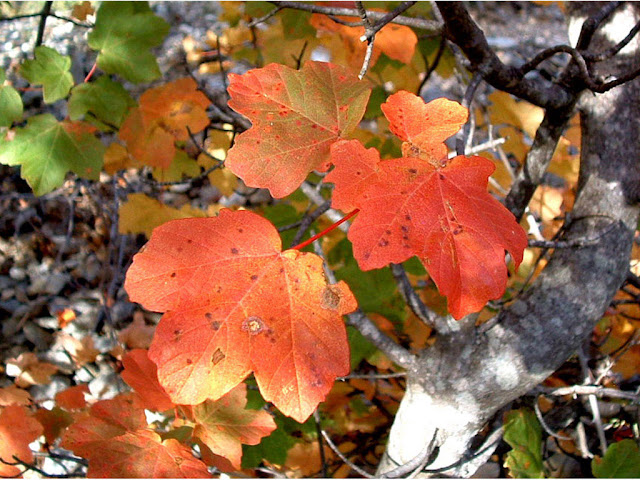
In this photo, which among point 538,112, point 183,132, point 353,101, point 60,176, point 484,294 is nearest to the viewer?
point 484,294

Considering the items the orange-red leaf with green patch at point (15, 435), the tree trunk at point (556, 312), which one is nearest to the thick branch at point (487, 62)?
the tree trunk at point (556, 312)

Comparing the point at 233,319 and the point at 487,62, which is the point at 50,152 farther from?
the point at 487,62

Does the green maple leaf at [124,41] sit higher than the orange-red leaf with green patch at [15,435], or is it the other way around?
Answer: the green maple leaf at [124,41]

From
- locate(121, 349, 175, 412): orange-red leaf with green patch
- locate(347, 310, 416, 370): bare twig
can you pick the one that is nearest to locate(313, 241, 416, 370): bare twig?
locate(347, 310, 416, 370): bare twig

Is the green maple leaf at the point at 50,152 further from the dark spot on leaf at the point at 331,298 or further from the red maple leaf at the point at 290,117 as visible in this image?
the dark spot on leaf at the point at 331,298

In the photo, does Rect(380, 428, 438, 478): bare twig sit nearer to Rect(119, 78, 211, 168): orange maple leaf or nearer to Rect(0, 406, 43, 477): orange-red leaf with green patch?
Rect(0, 406, 43, 477): orange-red leaf with green patch

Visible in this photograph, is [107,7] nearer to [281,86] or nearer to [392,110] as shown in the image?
[281,86]

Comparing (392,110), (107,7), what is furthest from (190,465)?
(107,7)

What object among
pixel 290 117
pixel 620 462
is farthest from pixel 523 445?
pixel 290 117
